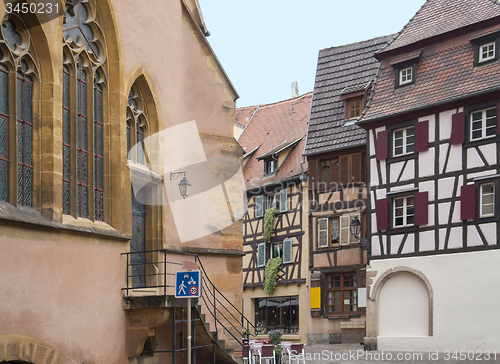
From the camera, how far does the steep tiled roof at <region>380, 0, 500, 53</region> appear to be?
71.8ft

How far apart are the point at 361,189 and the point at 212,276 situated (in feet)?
42.6

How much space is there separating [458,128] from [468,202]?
2.24 metres

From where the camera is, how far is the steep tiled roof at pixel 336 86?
27.3 m

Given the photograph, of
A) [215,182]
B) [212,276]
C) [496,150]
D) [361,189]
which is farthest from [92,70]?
[361,189]

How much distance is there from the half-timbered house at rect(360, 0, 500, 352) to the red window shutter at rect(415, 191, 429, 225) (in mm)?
30

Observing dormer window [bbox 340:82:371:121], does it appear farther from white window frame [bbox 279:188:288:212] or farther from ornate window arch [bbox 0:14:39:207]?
ornate window arch [bbox 0:14:39:207]

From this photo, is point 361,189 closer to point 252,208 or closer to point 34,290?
point 252,208

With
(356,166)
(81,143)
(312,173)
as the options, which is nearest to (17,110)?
(81,143)

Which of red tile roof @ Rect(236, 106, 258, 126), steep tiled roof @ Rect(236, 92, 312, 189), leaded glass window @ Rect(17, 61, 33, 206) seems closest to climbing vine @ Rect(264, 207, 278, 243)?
steep tiled roof @ Rect(236, 92, 312, 189)

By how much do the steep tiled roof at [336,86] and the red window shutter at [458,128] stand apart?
5683 millimetres

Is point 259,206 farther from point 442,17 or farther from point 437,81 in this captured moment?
point 442,17

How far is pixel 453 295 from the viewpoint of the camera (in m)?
20.4

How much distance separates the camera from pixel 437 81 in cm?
2214

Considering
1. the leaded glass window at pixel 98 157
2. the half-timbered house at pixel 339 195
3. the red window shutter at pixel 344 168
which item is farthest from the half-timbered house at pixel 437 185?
the leaded glass window at pixel 98 157
